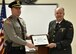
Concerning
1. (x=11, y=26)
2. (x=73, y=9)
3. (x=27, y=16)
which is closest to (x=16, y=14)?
(x=11, y=26)

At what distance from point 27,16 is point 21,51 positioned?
1454 mm

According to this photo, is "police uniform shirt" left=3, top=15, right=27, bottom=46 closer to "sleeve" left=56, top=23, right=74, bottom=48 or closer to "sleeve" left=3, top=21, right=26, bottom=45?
"sleeve" left=3, top=21, right=26, bottom=45

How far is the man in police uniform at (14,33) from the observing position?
291 centimetres

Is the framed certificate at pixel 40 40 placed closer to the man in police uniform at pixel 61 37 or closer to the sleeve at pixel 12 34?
the man in police uniform at pixel 61 37

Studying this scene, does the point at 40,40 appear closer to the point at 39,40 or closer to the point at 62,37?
the point at 39,40

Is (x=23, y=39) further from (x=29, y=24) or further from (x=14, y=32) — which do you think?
(x=29, y=24)

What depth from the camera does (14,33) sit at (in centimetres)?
291

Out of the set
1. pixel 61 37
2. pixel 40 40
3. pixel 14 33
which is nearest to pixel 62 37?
pixel 61 37

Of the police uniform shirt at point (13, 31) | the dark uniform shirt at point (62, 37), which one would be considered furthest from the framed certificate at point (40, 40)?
the police uniform shirt at point (13, 31)

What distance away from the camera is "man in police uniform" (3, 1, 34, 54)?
291 cm

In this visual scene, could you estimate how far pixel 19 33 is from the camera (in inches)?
117

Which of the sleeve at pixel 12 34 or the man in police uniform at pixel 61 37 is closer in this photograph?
the sleeve at pixel 12 34

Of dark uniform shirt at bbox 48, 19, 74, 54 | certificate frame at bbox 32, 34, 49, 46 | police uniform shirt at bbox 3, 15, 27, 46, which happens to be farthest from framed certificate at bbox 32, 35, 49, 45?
police uniform shirt at bbox 3, 15, 27, 46

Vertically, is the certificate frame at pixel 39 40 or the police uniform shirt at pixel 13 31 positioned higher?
the police uniform shirt at pixel 13 31
